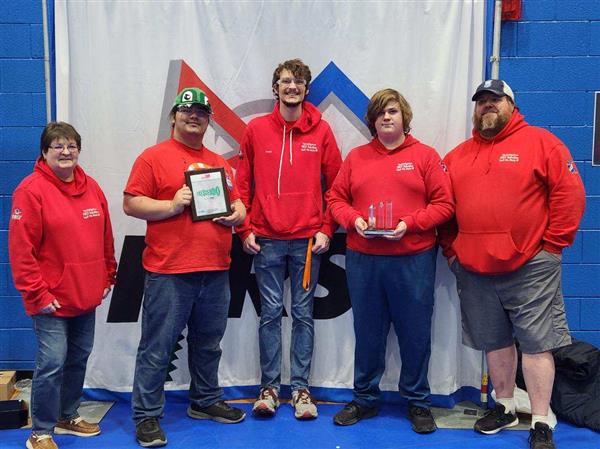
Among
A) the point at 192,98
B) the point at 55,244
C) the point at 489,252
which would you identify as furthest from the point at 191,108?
the point at 489,252

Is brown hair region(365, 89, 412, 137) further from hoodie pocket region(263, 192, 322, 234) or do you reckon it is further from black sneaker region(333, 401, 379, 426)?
black sneaker region(333, 401, 379, 426)

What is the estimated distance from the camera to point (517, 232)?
8.68ft

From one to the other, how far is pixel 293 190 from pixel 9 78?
5.44 feet

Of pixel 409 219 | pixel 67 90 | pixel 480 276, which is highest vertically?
pixel 67 90

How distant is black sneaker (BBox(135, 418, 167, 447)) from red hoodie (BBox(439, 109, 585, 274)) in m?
1.60

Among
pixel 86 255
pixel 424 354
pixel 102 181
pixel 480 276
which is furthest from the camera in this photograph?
pixel 102 181

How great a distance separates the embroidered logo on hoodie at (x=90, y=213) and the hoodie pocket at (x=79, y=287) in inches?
7.8

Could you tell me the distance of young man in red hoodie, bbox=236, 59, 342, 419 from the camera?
3027 mm

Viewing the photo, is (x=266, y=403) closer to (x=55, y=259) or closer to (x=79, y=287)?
(x=79, y=287)

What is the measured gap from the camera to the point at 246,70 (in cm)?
316

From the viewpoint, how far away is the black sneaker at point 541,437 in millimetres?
2652

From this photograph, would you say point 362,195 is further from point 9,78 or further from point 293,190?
point 9,78

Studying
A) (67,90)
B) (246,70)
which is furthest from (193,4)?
(67,90)

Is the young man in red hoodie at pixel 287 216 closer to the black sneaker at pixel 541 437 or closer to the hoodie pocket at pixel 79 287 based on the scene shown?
the hoodie pocket at pixel 79 287
